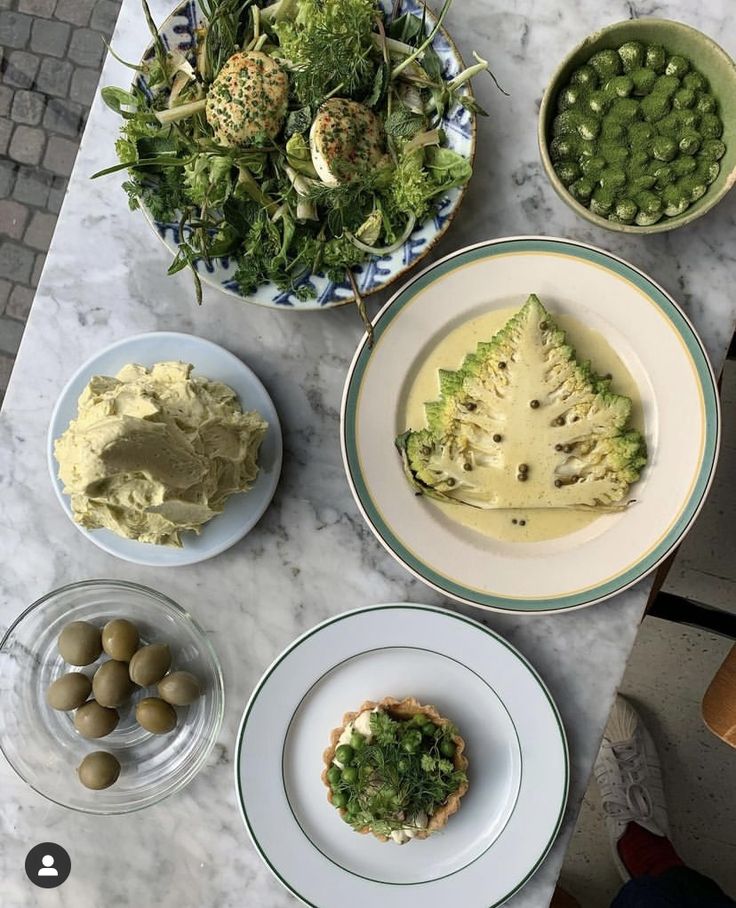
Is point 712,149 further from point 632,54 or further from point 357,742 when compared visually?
point 357,742

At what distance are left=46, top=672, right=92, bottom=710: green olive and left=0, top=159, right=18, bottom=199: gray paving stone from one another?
1771 mm

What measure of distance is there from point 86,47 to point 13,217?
61 centimetres

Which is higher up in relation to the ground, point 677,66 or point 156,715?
point 677,66

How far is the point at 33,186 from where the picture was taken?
8.95 feet

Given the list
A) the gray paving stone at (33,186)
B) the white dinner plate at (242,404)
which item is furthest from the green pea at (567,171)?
the gray paving stone at (33,186)

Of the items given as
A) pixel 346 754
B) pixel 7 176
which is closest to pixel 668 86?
pixel 346 754

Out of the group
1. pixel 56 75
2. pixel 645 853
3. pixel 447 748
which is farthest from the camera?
pixel 56 75

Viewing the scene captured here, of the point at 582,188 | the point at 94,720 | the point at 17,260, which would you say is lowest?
the point at 17,260

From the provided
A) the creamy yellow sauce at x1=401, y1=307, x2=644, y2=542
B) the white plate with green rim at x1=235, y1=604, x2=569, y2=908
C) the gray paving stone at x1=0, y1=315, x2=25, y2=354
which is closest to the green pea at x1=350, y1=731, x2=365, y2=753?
the white plate with green rim at x1=235, y1=604, x2=569, y2=908

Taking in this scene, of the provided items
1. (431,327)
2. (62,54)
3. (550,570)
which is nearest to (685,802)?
(550,570)

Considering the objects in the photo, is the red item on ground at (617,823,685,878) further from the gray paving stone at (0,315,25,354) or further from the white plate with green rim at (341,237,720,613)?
the gray paving stone at (0,315,25,354)

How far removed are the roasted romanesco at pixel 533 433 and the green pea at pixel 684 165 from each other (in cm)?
38

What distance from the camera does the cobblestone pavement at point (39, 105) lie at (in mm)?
2686

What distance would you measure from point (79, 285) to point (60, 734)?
1048 millimetres
